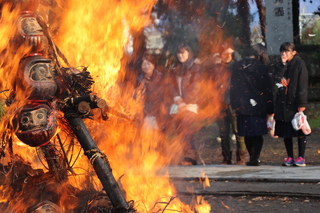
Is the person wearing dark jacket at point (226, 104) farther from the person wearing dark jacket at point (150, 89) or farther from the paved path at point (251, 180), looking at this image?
the person wearing dark jacket at point (150, 89)

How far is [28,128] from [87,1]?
1.36m

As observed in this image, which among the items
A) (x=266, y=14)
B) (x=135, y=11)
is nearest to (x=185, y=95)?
(x=135, y=11)

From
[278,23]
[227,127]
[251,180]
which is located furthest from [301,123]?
[278,23]

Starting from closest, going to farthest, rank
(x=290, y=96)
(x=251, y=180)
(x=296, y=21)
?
1. (x=251, y=180)
2. (x=290, y=96)
3. (x=296, y=21)

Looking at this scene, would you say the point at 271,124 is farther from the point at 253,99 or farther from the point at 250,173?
the point at 250,173

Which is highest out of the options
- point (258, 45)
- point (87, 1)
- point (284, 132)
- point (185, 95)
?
point (87, 1)

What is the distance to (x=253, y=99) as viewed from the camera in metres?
9.89

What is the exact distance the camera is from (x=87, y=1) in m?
5.13

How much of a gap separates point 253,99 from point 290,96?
0.66 m

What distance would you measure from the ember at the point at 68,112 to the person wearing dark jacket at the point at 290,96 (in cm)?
390

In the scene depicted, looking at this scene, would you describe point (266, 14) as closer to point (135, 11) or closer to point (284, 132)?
point (284, 132)

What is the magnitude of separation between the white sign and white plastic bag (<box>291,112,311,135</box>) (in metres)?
10.2

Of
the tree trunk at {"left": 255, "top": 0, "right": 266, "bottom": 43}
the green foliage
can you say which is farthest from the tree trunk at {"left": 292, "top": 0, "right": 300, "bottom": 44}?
the tree trunk at {"left": 255, "top": 0, "right": 266, "bottom": 43}

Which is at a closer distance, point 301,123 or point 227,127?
point 301,123
